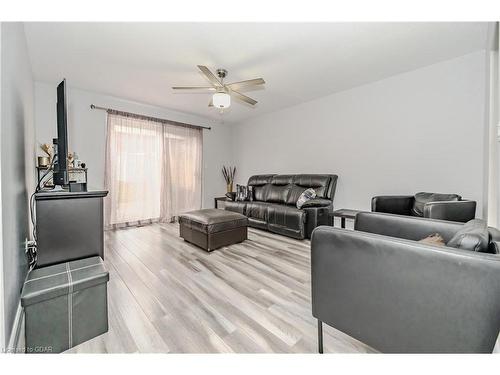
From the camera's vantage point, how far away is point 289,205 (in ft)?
12.8

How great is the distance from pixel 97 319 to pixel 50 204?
90 centimetres

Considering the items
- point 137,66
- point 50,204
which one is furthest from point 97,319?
point 137,66

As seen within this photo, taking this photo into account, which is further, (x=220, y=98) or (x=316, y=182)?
(x=316, y=182)

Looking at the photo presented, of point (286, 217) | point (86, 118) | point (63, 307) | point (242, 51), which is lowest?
point (63, 307)

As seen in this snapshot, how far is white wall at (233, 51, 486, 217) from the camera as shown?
2.53 meters

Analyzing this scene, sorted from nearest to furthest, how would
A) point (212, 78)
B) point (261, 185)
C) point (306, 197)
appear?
point (212, 78), point (306, 197), point (261, 185)

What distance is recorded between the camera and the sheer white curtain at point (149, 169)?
13.0ft

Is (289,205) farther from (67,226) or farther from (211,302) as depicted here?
(67,226)

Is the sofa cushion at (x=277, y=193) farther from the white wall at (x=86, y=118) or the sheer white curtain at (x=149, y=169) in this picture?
the white wall at (x=86, y=118)

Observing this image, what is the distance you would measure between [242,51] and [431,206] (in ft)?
8.37

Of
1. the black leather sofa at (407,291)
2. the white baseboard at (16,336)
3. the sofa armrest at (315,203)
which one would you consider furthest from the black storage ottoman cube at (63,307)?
the sofa armrest at (315,203)

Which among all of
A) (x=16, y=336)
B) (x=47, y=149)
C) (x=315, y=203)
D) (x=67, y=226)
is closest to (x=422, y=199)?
(x=315, y=203)

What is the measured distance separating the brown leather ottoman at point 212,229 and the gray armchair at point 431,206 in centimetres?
186

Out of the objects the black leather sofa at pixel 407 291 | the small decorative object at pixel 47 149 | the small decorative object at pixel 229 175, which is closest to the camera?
the black leather sofa at pixel 407 291
